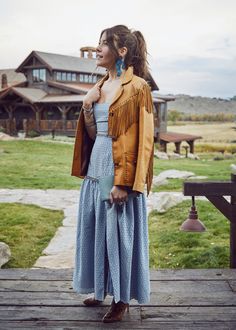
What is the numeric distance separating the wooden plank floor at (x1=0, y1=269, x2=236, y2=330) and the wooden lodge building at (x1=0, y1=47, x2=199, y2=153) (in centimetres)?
2811

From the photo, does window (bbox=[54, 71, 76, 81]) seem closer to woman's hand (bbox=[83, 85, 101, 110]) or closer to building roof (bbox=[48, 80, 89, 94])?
building roof (bbox=[48, 80, 89, 94])

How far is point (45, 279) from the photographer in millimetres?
4367

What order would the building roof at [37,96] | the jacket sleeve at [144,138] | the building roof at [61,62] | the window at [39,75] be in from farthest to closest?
the window at [39,75] < the building roof at [61,62] < the building roof at [37,96] < the jacket sleeve at [144,138]

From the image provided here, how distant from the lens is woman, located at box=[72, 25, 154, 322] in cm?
327

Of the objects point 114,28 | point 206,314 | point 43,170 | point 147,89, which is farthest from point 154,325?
point 43,170

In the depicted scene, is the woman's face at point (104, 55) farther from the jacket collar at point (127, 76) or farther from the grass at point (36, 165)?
the grass at point (36, 165)

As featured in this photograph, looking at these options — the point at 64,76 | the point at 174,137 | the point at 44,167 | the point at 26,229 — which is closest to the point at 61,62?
the point at 64,76

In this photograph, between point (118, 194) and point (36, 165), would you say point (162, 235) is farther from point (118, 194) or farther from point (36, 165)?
point (36, 165)

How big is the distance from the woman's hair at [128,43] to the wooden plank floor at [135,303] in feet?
6.06

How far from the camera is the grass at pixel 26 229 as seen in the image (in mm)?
5977

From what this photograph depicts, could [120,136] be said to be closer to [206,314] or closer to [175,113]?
[206,314]

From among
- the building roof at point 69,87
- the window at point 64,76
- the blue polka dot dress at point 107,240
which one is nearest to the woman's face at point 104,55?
the blue polka dot dress at point 107,240

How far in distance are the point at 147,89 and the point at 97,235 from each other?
1.10 m

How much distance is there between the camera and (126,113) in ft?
10.7
